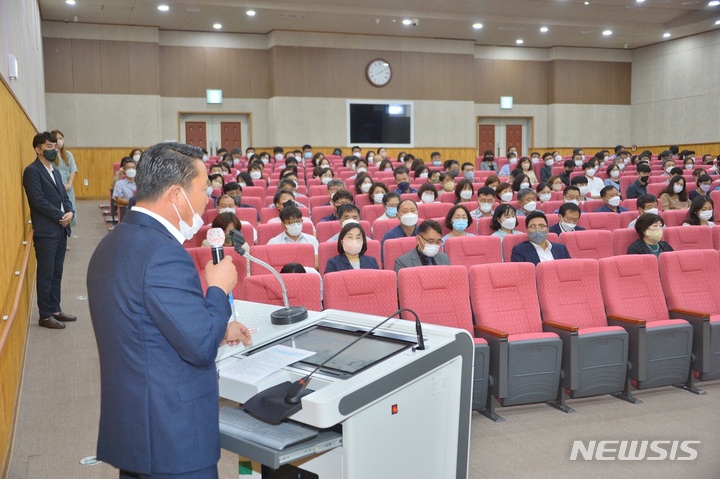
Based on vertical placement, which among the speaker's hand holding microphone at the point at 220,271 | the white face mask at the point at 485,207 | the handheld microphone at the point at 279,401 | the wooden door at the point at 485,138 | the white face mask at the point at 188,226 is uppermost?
the wooden door at the point at 485,138

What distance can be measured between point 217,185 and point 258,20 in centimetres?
742

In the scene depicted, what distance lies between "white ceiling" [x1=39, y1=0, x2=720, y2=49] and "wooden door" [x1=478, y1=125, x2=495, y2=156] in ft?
9.37

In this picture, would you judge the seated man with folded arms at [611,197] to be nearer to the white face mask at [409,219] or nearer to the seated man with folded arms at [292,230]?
the white face mask at [409,219]

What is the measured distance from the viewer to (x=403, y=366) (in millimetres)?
1937

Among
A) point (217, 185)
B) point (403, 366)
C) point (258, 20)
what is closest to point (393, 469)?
point (403, 366)

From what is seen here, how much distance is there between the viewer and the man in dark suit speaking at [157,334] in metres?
1.72

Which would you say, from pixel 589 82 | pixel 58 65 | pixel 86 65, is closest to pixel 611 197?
pixel 86 65

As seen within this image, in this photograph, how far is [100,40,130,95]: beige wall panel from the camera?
15.9m

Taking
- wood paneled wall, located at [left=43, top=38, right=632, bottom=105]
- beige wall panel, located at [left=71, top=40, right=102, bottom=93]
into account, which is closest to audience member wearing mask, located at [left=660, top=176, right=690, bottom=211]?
wood paneled wall, located at [left=43, top=38, right=632, bottom=105]

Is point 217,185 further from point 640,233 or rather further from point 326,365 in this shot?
point 326,365

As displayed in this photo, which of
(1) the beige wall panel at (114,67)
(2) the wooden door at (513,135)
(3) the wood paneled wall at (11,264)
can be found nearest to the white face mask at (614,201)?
(3) the wood paneled wall at (11,264)

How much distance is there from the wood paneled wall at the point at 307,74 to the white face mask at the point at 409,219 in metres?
11.6

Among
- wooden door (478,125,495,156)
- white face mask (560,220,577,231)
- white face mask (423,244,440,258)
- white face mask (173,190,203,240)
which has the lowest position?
white face mask (423,244,440,258)

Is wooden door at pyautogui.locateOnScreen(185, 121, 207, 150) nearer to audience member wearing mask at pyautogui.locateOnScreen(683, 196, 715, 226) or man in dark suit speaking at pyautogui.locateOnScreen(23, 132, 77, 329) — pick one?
man in dark suit speaking at pyautogui.locateOnScreen(23, 132, 77, 329)
